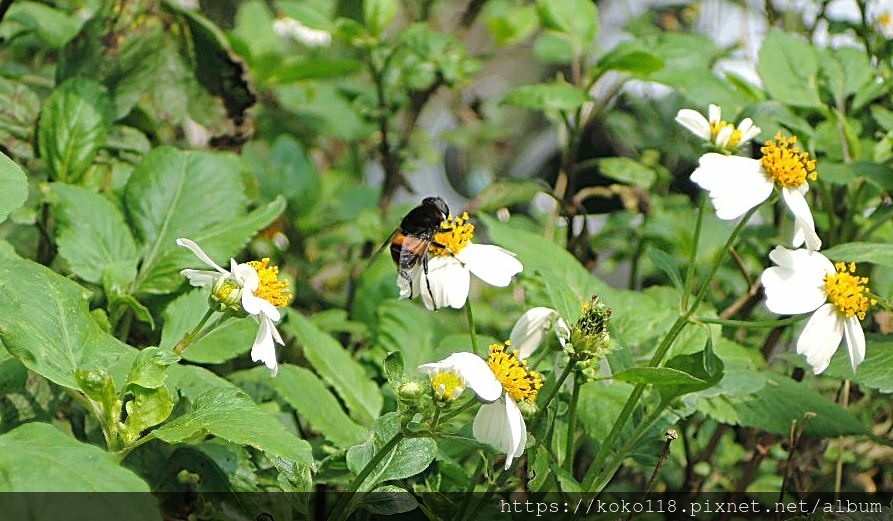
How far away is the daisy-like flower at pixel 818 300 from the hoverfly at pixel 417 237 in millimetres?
342

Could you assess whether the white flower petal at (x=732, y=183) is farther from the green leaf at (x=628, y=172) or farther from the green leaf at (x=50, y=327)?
the green leaf at (x=628, y=172)

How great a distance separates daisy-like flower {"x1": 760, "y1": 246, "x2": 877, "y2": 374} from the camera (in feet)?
3.36

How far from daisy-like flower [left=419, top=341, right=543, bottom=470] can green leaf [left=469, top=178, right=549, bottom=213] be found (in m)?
0.84

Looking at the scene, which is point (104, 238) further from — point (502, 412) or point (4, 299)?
point (502, 412)

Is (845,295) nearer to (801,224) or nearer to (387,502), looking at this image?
(801,224)

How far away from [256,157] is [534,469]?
1.19 meters

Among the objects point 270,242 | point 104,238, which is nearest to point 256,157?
point 270,242

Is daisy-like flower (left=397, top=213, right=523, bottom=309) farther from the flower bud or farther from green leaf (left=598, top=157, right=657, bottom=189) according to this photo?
green leaf (left=598, top=157, right=657, bottom=189)

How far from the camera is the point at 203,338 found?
1181mm

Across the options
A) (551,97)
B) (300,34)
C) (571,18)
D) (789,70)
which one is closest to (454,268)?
(551,97)

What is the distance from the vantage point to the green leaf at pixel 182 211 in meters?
1.28

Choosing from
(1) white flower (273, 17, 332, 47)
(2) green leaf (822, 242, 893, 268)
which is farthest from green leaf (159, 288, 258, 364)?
(1) white flower (273, 17, 332, 47)

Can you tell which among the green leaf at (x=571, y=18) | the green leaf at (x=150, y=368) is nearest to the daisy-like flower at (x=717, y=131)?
the green leaf at (x=150, y=368)

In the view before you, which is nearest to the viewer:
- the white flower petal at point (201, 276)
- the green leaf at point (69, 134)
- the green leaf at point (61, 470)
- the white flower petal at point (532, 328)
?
the green leaf at point (61, 470)
